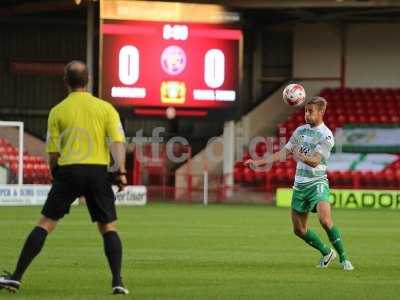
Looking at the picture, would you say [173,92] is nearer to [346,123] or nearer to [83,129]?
[346,123]

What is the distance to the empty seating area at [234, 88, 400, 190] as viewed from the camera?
3838 cm

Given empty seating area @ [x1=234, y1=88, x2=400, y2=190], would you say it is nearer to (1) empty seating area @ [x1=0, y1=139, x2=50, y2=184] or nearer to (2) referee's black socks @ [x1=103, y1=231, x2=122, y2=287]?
(1) empty seating area @ [x1=0, y1=139, x2=50, y2=184]

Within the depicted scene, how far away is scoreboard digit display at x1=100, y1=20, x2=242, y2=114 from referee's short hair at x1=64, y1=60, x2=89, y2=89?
74.1ft

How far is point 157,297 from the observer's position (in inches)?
440

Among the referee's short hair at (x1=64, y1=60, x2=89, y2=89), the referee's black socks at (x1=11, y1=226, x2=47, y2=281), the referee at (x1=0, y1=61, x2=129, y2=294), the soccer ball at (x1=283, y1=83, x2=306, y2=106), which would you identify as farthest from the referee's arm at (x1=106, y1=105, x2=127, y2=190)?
the soccer ball at (x1=283, y1=83, x2=306, y2=106)

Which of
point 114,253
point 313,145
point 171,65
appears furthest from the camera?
point 171,65

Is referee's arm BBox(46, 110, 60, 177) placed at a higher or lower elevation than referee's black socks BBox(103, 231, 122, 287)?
higher

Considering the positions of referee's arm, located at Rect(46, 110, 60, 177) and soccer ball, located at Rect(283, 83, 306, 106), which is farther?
soccer ball, located at Rect(283, 83, 306, 106)

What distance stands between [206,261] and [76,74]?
503 centimetres

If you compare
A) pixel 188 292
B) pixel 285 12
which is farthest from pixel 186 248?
pixel 285 12

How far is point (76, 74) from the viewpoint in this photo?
10977 mm

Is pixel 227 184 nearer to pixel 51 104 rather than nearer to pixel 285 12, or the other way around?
pixel 285 12

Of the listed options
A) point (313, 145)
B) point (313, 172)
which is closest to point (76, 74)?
point (313, 145)

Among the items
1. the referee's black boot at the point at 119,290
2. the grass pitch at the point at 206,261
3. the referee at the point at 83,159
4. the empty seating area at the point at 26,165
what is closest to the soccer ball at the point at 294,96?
the grass pitch at the point at 206,261
